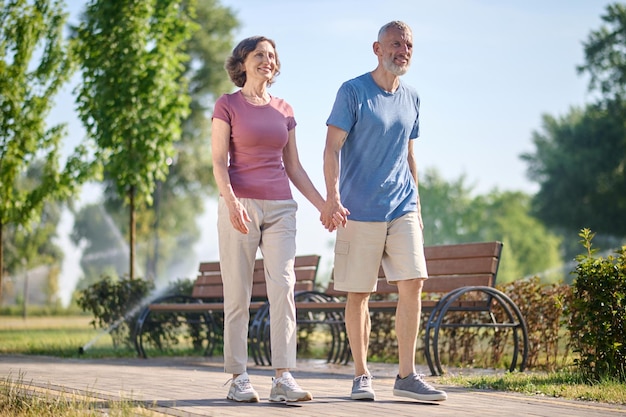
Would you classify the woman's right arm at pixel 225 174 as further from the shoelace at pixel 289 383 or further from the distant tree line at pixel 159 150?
the distant tree line at pixel 159 150

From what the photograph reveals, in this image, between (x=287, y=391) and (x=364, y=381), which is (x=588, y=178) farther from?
(x=287, y=391)

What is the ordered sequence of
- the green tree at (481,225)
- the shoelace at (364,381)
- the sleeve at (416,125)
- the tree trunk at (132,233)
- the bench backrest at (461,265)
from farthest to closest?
1. the green tree at (481,225)
2. the tree trunk at (132,233)
3. the bench backrest at (461,265)
4. the sleeve at (416,125)
5. the shoelace at (364,381)

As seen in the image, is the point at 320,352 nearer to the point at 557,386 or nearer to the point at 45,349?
the point at 45,349

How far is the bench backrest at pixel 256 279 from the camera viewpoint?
1127cm

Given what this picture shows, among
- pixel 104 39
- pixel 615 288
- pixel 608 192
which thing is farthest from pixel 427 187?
pixel 615 288

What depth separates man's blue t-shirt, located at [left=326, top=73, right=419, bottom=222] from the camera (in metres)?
5.98

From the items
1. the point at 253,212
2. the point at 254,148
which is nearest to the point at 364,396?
the point at 253,212

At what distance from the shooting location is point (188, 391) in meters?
6.43

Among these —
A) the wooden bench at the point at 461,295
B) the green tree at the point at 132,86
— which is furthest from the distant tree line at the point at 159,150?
the wooden bench at the point at 461,295

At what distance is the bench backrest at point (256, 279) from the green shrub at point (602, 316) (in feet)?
13.8

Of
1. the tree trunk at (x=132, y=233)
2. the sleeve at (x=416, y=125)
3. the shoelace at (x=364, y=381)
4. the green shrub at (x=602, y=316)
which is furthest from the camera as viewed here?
the tree trunk at (x=132, y=233)

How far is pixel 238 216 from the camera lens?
18.4 feet

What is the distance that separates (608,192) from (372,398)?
38476 millimetres

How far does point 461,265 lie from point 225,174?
402 cm
